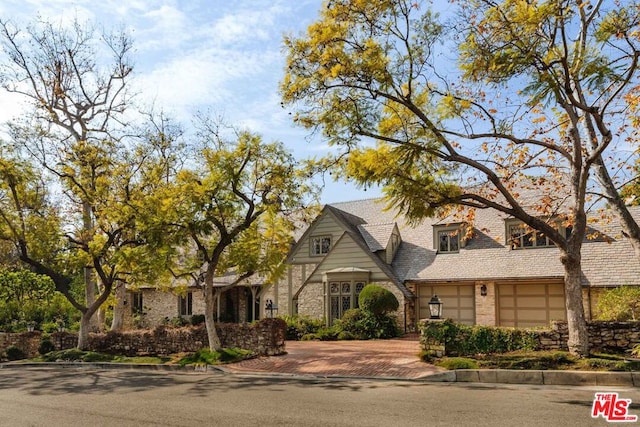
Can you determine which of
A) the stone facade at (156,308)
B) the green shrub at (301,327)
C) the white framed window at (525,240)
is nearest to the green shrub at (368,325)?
the green shrub at (301,327)

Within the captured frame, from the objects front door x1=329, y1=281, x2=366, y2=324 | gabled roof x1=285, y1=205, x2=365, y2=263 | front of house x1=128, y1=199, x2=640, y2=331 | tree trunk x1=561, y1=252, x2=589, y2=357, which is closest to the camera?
tree trunk x1=561, y1=252, x2=589, y2=357

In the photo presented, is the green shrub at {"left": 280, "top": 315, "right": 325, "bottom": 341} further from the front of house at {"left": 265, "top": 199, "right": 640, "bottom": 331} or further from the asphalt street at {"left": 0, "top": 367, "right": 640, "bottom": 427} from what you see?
the asphalt street at {"left": 0, "top": 367, "right": 640, "bottom": 427}

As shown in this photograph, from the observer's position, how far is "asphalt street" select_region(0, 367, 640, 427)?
7906 millimetres

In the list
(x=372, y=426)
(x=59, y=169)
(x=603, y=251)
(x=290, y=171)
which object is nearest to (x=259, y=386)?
(x=372, y=426)

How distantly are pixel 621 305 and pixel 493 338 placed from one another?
15.8ft

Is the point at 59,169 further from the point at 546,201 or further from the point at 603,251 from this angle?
the point at 603,251

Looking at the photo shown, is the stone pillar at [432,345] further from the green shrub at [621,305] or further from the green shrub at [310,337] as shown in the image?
the green shrub at [310,337]

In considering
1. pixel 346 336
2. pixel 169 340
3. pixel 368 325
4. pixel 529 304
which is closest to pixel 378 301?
pixel 368 325

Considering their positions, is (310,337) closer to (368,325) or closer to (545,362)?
(368,325)

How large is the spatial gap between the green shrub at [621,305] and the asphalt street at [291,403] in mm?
5620

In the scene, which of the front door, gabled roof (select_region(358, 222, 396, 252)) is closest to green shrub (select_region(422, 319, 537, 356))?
the front door

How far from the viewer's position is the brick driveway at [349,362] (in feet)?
42.5

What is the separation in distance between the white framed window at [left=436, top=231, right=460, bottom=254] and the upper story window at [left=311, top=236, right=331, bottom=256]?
17.7ft

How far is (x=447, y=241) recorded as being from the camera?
2412 centimetres
